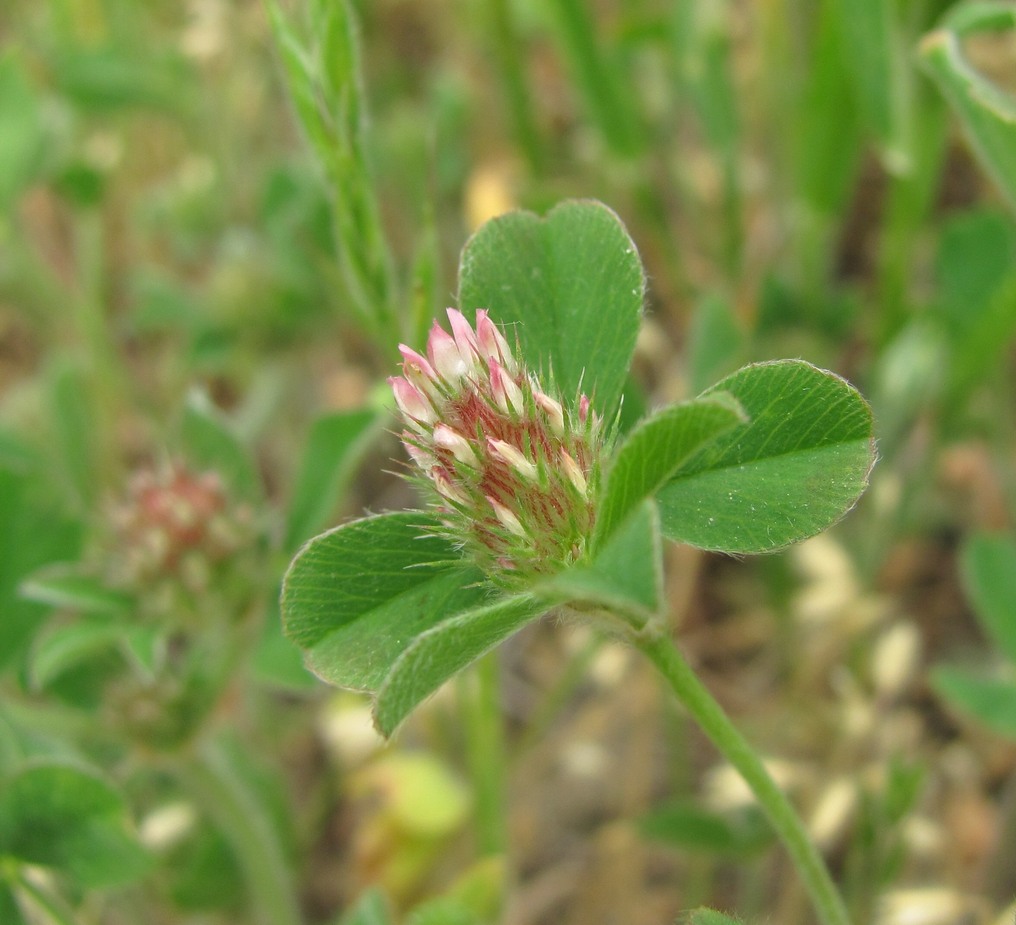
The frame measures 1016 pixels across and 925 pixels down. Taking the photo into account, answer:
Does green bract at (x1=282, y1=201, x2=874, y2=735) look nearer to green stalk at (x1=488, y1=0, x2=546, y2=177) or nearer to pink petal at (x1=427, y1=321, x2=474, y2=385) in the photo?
pink petal at (x1=427, y1=321, x2=474, y2=385)

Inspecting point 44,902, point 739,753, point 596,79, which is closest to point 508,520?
point 739,753

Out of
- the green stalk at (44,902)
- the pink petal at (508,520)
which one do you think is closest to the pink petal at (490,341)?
the pink petal at (508,520)

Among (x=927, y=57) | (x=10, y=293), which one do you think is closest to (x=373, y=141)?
(x=10, y=293)

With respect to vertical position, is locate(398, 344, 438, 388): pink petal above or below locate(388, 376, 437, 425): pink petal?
above

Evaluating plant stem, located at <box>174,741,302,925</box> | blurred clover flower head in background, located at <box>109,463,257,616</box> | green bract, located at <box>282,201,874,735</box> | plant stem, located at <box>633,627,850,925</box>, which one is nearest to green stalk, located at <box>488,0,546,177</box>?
blurred clover flower head in background, located at <box>109,463,257,616</box>

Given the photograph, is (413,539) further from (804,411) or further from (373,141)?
(373,141)

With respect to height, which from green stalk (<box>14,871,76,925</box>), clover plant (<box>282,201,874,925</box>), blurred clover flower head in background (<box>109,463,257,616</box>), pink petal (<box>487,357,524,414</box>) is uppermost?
pink petal (<box>487,357,524,414</box>)

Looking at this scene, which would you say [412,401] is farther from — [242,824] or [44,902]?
[242,824]

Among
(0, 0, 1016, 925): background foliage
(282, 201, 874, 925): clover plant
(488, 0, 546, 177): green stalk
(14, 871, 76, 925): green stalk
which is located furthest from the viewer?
(488, 0, 546, 177): green stalk
